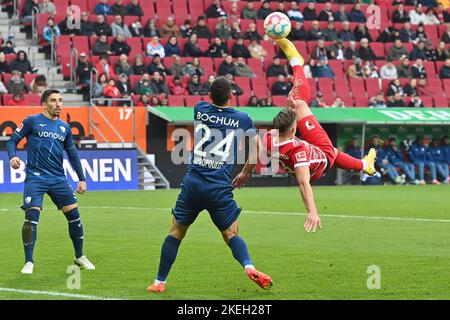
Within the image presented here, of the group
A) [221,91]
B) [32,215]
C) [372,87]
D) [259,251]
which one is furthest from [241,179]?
[372,87]

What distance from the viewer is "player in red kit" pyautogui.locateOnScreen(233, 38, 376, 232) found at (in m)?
10.7

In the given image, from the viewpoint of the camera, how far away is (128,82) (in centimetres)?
3275

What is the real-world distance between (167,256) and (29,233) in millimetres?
2495

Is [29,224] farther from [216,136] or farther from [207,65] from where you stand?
[207,65]

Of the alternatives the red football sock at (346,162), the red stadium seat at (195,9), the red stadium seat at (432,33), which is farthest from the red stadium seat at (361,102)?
the red football sock at (346,162)

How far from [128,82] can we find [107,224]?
1391cm

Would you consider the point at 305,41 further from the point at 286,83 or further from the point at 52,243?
the point at 52,243

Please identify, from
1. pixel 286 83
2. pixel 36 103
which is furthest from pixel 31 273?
pixel 286 83

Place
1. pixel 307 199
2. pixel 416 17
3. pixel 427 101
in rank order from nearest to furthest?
pixel 307 199, pixel 427 101, pixel 416 17

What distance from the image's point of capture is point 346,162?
13.6 metres

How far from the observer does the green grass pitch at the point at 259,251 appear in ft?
35.8

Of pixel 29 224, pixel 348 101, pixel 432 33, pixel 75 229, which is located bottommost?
pixel 348 101

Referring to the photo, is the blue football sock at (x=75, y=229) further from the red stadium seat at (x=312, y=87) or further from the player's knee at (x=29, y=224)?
the red stadium seat at (x=312, y=87)

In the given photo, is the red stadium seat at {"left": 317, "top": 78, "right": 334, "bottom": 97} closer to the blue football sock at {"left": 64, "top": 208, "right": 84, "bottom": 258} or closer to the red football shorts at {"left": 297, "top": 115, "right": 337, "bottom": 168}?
the red football shorts at {"left": 297, "top": 115, "right": 337, "bottom": 168}
